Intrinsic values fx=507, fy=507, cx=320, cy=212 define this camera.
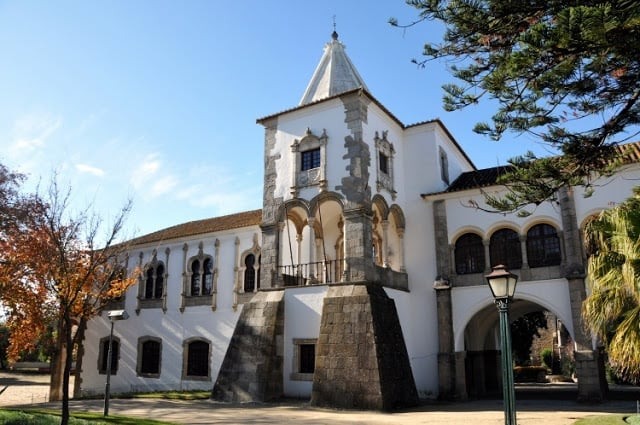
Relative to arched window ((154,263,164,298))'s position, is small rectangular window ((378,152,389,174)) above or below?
above

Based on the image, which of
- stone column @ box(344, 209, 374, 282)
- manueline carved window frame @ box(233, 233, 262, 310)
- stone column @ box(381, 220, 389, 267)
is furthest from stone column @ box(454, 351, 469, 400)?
manueline carved window frame @ box(233, 233, 262, 310)

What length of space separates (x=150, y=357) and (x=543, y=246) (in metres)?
17.7

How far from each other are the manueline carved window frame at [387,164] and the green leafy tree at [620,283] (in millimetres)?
8843

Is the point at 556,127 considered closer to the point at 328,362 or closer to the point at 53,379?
the point at 328,362

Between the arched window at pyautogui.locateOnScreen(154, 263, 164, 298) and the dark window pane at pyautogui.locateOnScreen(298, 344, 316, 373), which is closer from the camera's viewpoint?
the dark window pane at pyautogui.locateOnScreen(298, 344, 316, 373)

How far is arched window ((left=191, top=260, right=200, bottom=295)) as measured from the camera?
2326cm

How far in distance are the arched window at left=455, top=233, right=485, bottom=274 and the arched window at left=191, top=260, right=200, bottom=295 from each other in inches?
465

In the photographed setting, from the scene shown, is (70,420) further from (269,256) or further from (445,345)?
(445,345)

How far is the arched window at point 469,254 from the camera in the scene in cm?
1764

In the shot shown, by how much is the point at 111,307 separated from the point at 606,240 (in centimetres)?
2337

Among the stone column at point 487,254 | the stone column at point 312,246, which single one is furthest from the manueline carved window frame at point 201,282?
the stone column at point 487,254

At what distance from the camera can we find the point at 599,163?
7984 mm

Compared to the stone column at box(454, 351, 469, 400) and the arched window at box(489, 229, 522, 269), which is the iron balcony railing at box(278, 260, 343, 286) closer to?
the stone column at box(454, 351, 469, 400)

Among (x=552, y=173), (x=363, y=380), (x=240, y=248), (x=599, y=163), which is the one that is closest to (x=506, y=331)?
(x=552, y=173)
